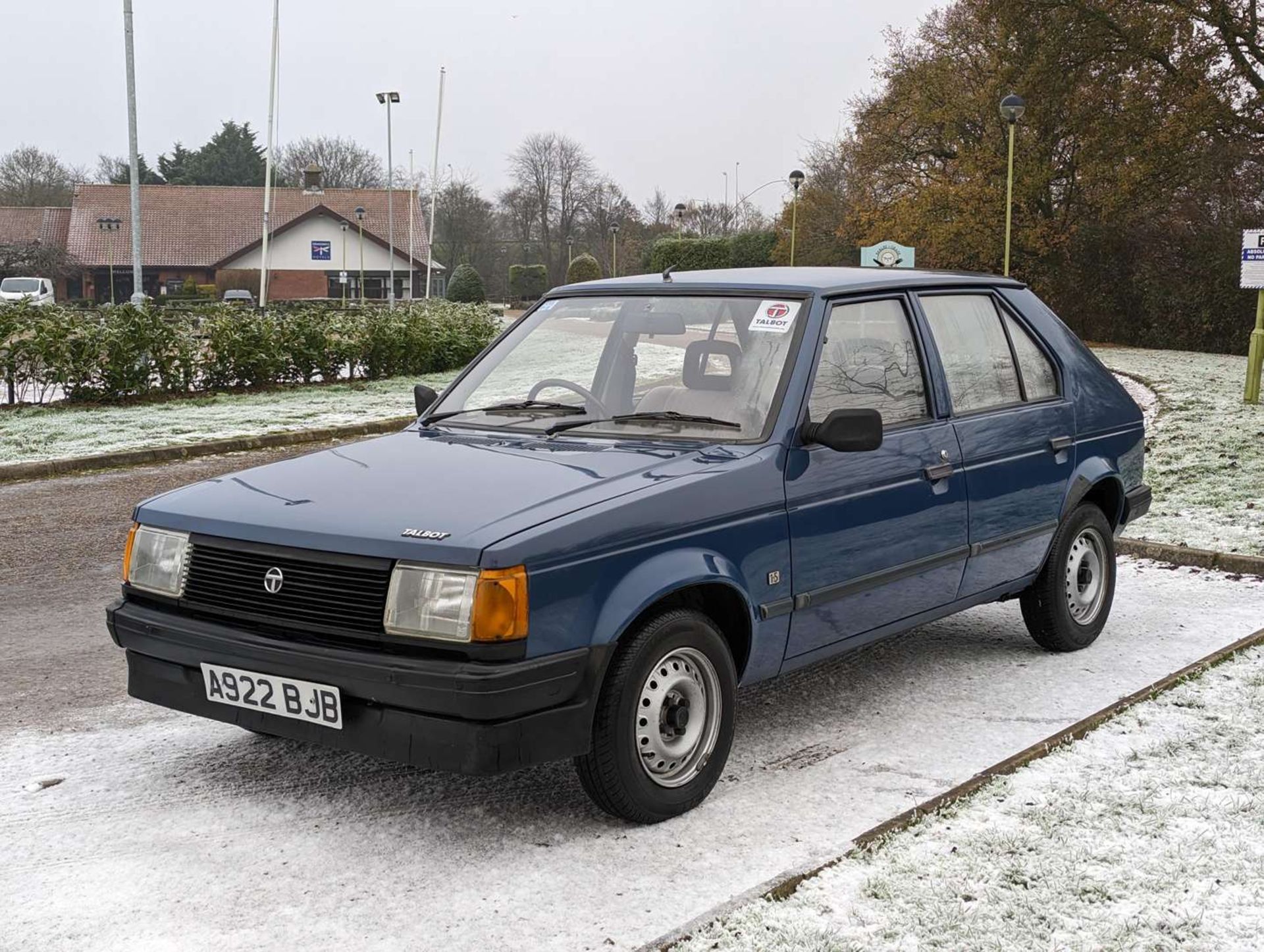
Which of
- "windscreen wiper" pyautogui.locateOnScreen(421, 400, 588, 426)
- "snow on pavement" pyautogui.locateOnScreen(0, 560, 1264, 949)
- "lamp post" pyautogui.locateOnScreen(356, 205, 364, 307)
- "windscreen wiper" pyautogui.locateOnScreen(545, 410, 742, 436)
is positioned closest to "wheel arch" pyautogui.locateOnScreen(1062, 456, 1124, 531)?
"snow on pavement" pyautogui.locateOnScreen(0, 560, 1264, 949)

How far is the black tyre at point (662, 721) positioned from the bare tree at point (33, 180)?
314 ft

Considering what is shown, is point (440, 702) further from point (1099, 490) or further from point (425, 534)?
point (1099, 490)

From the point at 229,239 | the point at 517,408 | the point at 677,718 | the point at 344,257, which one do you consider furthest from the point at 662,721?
the point at 229,239

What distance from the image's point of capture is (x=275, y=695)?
418 centimetres

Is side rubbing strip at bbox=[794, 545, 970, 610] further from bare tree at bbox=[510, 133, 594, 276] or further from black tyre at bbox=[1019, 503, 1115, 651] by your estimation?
bare tree at bbox=[510, 133, 594, 276]

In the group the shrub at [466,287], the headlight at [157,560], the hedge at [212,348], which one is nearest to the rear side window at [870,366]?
the headlight at [157,560]

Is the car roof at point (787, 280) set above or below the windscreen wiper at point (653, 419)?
above

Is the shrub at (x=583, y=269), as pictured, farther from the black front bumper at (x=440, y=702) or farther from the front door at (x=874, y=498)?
the black front bumper at (x=440, y=702)

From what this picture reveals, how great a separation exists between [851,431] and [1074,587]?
2.29 m

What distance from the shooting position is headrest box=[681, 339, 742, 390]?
509cm

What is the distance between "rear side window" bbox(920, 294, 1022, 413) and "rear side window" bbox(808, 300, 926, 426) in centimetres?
22

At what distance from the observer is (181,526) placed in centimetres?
450

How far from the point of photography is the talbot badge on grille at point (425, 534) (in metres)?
3.96

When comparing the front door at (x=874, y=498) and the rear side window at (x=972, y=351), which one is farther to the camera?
the rear side window at (x=972, y=351)
